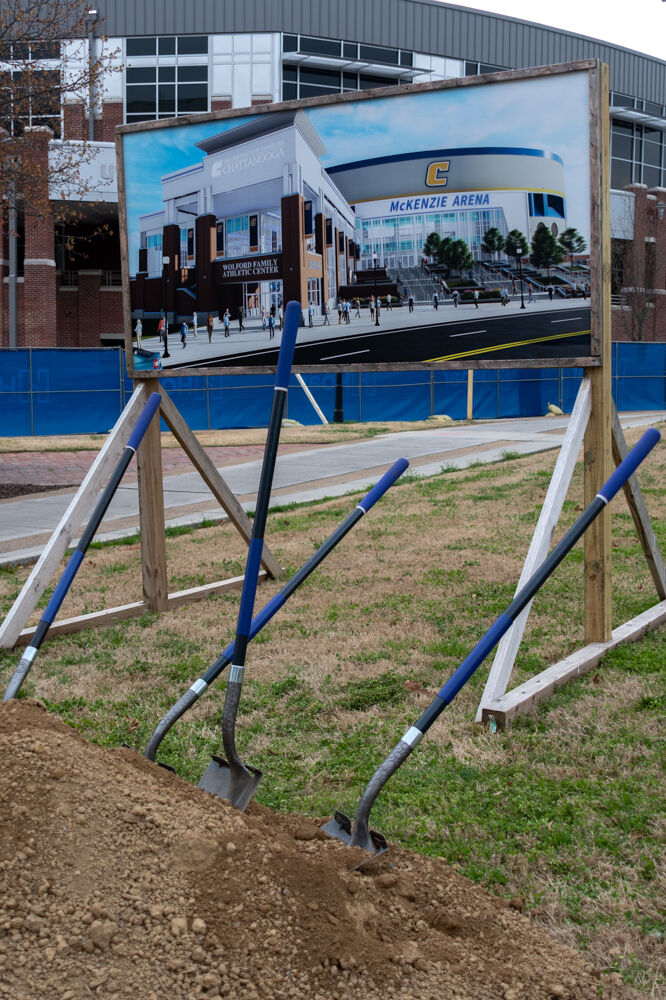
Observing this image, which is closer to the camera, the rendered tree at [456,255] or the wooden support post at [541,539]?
the wooden support post at [541,539]

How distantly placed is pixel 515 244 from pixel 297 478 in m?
8.44

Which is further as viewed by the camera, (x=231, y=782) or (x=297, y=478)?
(x=297, y=478)

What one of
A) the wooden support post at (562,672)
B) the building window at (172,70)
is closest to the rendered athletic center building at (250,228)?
the wooden support post at (562,672)

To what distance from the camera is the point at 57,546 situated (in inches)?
208

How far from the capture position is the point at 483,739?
3.98m

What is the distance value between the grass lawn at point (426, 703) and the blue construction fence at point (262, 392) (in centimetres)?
1583

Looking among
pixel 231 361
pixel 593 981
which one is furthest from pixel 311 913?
pixel 231 361

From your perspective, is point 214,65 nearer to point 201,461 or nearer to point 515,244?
point 201,461

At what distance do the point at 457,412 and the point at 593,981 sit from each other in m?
26.6

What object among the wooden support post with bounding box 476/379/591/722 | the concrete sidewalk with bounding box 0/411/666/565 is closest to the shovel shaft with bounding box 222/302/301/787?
the wooden support post with bounding box 476/379/591/722

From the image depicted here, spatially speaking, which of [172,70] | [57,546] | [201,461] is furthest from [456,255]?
[172,70]

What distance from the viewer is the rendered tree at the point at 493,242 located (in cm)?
508

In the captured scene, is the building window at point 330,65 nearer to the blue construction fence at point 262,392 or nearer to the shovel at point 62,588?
the blue construction fence at point 262,392

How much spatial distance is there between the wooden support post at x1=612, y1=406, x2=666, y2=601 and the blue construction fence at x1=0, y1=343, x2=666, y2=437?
16863mm
